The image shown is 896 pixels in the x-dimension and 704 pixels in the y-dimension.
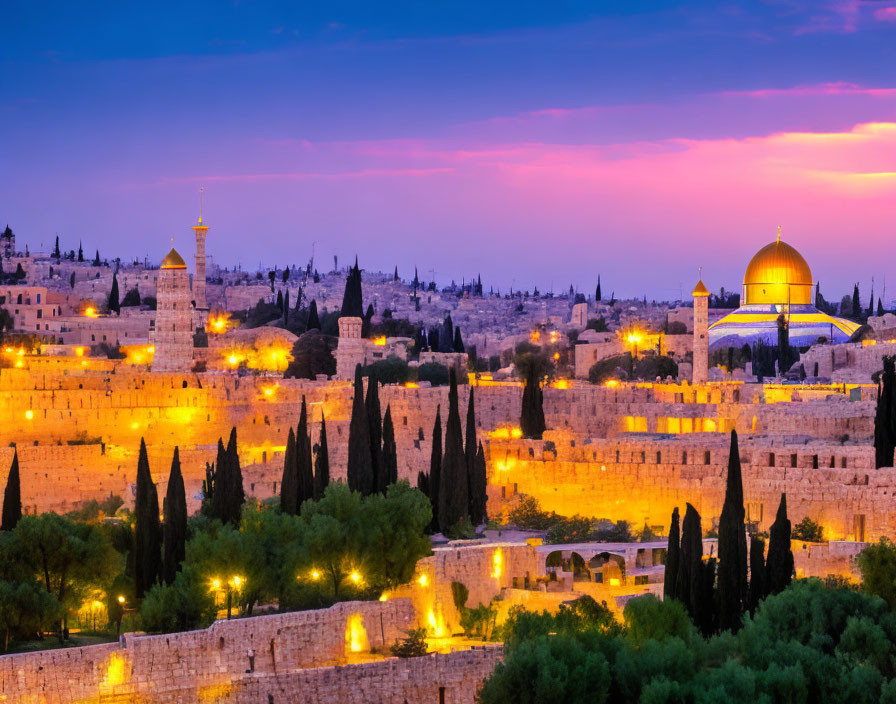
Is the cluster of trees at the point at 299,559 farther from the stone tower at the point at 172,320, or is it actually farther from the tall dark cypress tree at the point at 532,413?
the stone tower at the point at 172,320

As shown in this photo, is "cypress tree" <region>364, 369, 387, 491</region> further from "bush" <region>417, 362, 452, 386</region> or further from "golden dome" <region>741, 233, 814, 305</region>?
"golden dome" <region>741, 233, 814, 305</region>

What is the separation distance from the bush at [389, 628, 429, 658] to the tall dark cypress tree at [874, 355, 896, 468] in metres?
12.8

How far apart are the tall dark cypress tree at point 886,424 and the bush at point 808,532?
7.05 ft

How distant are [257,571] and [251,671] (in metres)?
3.13

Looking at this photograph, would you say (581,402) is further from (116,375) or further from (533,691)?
(533,691)

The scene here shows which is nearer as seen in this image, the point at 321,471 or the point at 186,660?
the point at 186,660

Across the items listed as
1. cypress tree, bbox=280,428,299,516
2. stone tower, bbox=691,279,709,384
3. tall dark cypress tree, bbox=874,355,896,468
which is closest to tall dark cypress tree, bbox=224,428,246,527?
cypress tree, bbox=280,428,299,516

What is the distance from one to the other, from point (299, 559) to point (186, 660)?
4399 mm

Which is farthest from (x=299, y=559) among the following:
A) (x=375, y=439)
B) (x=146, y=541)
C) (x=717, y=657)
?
(x=717, y=657)

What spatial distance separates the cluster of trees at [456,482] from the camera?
3894cm

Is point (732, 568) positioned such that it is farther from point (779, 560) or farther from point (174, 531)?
point (174, 531)

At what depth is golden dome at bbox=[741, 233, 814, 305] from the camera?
241 ft

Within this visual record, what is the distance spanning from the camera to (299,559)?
3247cm

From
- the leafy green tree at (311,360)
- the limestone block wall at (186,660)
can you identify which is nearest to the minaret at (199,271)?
the leafy green tree at (311,360)
